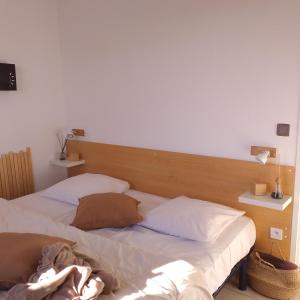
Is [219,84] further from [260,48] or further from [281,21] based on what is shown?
[281,21]

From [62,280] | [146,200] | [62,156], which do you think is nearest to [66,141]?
[62,156]

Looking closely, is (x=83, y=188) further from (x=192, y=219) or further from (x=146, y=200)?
(x=192, y=219)

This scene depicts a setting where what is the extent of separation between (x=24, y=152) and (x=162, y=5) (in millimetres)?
1852

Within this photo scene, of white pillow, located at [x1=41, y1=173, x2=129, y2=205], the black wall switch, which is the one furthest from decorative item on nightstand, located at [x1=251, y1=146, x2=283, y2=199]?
white pillow, located at [x1=41, y1=173, x2=129, y2=205]

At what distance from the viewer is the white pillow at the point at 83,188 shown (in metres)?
2.71

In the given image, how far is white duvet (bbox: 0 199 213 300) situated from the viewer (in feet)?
4.73

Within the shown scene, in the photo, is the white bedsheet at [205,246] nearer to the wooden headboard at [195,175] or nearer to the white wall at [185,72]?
the wooden headboard at [195,175]

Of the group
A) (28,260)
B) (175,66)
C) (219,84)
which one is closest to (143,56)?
(175,66)

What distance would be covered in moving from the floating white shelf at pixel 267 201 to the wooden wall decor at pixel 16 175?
2086mm

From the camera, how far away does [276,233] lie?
229 cm

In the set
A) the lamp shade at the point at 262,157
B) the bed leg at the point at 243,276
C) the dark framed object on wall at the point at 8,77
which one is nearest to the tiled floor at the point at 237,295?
the bed leg at the point at 243,276

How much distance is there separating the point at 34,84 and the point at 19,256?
2.09 m

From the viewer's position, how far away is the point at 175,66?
2.58m

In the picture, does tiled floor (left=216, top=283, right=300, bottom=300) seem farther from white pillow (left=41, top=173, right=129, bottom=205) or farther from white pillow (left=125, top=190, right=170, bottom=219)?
white pillow (left=41, top=173, right=129, bottom=205)
